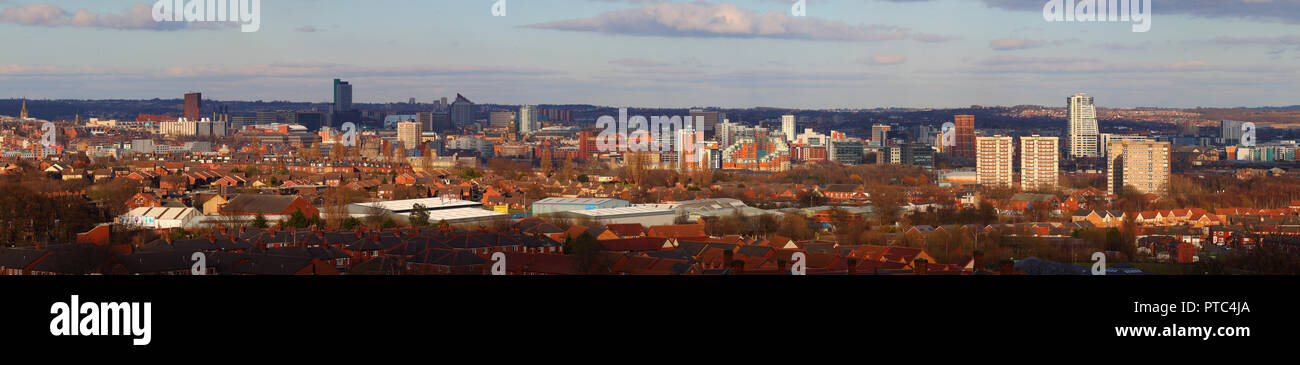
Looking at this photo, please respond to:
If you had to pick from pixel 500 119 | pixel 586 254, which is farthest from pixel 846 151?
pixel 586 254

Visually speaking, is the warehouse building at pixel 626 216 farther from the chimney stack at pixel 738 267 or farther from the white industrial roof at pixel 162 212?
the chimney stack at pixel 738 267

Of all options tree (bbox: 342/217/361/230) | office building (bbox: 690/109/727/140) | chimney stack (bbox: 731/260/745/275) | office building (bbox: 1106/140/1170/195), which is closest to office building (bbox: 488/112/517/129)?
office building (bbox: 690/109/727/140)

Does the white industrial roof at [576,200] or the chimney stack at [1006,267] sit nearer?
the chimney stack at [1006,267]

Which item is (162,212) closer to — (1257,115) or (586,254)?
(586,254)

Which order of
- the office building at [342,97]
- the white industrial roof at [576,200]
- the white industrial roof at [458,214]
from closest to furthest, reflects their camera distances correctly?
the white industrial roof at [458,214]
the white industrial roof at [576,200]
the office building at [342,97]

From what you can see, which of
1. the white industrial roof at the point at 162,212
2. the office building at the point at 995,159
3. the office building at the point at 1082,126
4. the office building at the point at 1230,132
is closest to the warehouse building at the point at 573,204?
the white industrial roof at the point at 162,212
